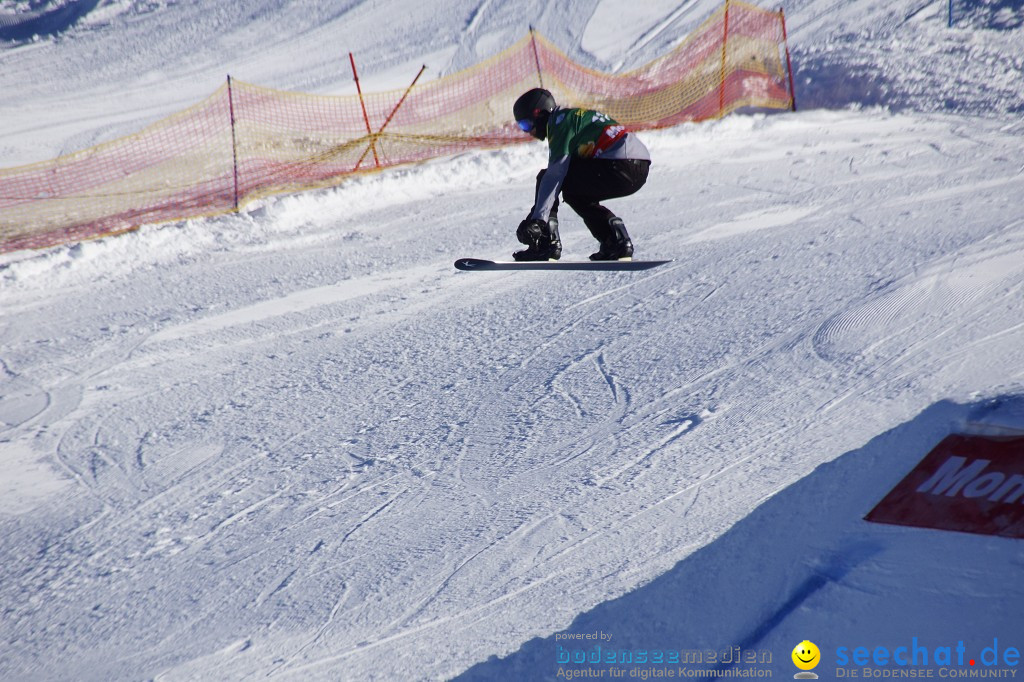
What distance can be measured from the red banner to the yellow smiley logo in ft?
3.03

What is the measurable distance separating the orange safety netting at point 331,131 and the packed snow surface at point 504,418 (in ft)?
3.27

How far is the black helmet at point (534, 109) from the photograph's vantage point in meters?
5.05

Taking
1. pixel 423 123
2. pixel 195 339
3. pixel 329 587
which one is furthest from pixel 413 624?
pixel 423 123

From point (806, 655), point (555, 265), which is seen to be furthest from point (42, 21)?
point (806, 655)

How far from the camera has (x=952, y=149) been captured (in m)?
10.4

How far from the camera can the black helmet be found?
505cm

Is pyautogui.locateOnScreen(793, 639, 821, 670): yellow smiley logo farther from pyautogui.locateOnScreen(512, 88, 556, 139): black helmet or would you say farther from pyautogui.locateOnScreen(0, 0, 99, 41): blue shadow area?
pyautogui.locateOnScreen(0, 0, 99, 41): blue shadow area

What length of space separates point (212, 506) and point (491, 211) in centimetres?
575

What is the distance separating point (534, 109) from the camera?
5047mm

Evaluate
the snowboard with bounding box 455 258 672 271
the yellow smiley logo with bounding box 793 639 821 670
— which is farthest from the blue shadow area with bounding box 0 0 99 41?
the yellow smiley logo with bounding box 793 639 821 670

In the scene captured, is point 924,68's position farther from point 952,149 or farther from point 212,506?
point 212,506

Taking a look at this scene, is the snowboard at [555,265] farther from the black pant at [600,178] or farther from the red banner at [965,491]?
the red banner at [965,491]

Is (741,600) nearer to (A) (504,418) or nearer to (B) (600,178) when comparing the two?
(A) (504,418)

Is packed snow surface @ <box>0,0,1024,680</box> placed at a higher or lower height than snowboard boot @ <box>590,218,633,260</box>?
lower
